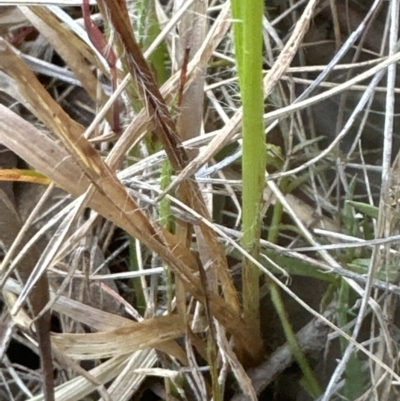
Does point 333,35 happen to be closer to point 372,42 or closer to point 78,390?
point 372,42

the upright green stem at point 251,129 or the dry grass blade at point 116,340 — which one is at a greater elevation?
the upright green stem at point 251,129

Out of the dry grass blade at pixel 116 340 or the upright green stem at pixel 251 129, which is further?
the dry grass blade at pixel 116 340

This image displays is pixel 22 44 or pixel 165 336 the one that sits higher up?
pixel 22 44

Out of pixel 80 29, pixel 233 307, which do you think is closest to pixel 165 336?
pixel 233 307

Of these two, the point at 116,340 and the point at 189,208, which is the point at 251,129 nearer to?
the point at 189,208

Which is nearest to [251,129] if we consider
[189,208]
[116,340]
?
[189,208]

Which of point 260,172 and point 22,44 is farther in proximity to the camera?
point 22,44
